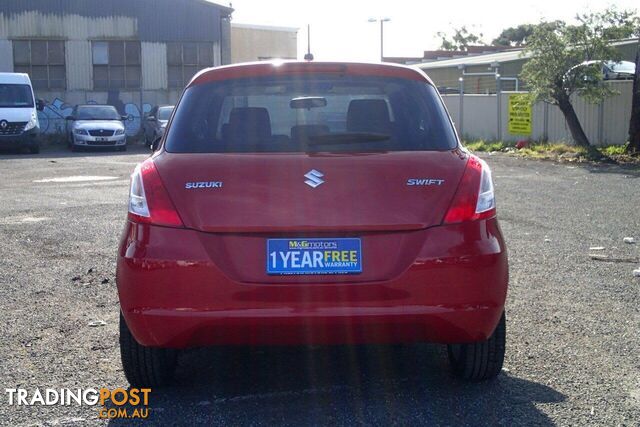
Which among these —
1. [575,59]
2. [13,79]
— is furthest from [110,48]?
[575,59]

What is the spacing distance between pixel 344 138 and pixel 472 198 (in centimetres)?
69

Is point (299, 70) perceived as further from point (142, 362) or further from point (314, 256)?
point (142, 362)

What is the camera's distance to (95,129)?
2881 cm

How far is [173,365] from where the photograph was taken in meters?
4.73

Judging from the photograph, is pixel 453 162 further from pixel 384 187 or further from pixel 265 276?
pixel 265 276

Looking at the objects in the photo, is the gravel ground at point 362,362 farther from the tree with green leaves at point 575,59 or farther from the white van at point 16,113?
the white van at point 16,113

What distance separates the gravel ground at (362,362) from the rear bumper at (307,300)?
0.37m

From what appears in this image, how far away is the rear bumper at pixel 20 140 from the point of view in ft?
87.4

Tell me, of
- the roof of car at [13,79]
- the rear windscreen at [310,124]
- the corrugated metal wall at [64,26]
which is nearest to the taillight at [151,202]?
the rear windscreen at [310,124]

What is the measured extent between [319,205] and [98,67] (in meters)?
34.4

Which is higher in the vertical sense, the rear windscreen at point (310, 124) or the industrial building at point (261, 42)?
the industrial building at point (261, 42)

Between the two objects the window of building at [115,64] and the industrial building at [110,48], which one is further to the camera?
the window of building at [115,64]


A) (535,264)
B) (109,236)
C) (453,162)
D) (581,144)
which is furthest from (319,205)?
(581,144)

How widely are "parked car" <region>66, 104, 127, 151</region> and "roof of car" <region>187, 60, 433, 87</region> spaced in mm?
24863
